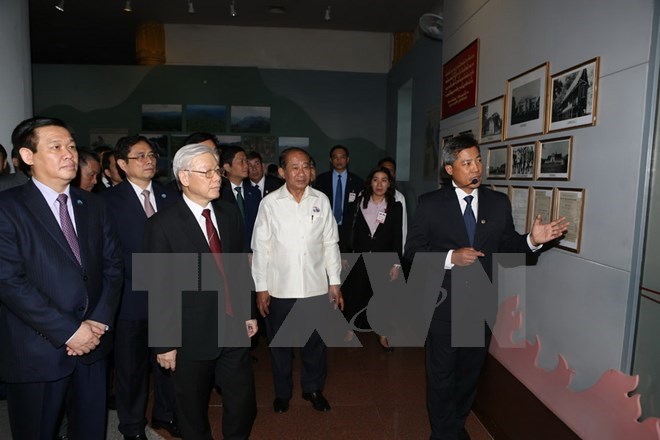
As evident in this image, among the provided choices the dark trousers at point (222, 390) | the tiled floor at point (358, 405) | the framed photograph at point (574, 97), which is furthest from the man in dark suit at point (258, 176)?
the framed photograph at point (574, 97)

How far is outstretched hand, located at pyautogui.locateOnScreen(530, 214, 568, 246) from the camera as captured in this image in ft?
7.10

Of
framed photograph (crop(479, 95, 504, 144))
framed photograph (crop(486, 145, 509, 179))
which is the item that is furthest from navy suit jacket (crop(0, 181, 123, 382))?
framed photograph (crop(479, 95, 504, 144))

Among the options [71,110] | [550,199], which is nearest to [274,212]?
[550,199]

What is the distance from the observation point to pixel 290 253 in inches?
114

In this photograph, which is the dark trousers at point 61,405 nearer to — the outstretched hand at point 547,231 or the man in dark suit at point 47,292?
the man in dark suit at point 47,292

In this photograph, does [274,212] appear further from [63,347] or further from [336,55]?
[336,55]

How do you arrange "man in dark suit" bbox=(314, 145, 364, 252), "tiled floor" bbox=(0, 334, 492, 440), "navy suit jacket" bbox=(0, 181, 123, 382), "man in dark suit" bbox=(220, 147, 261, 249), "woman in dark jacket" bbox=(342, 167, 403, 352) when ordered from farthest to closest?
"man in dark suit" bbox=(314, 145, 364, 252) < "woman in dark jacket" bbox=(342, 167, 403, 352) < "man in dark suit" bbox=(220, 147, 261, 249) < "tiled floor" bbox=(0, 334, 492, 440) < "navy suit jacket" bbox=(0, 181, 123, 382)

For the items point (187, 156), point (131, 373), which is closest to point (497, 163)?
point (187, 156)

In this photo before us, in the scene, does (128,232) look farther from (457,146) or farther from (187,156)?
(457,146)

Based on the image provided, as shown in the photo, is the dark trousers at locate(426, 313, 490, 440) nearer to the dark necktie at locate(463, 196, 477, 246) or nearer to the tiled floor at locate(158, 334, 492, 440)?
the tiled floor at locate(158, 334, 492, 440)

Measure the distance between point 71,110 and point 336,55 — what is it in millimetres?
4838

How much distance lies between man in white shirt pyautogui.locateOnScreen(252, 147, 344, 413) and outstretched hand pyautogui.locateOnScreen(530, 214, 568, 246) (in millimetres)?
1274

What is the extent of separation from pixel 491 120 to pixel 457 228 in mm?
1237

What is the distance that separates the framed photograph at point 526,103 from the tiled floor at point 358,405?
1.88m
